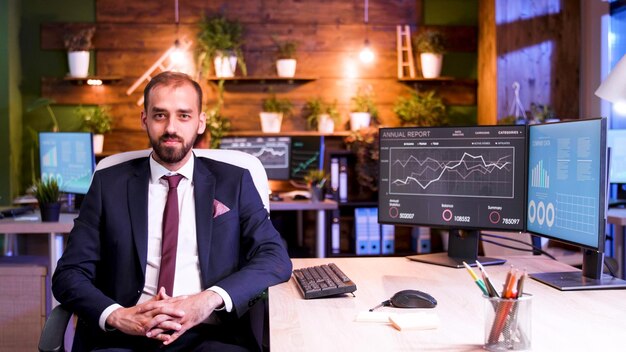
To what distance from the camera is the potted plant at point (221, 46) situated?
21.0ft

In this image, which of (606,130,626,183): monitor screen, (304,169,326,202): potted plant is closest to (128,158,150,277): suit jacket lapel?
(304,169,326,202): potted plant

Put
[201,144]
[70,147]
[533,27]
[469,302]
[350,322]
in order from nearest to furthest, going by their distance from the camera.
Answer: [350,322] → [469,302] → [70,147] → [201,144] → [533,27]

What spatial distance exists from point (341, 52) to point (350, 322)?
16.8 feet

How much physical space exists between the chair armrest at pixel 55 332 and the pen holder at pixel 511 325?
43.7 inches

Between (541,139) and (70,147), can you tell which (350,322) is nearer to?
(541,139)

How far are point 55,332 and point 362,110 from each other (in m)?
4.81

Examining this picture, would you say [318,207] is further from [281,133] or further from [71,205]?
[281,133]

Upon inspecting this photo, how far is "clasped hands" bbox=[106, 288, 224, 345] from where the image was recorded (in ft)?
6.48

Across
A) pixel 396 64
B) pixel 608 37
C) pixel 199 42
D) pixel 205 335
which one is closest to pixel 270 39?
pixel 199 42

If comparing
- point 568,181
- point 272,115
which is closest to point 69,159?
point 272,115

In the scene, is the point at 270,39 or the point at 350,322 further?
the point at 270,39

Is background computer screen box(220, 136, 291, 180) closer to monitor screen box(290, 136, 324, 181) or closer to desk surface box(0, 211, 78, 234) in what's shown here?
monitor screen box(290, 136, 324, 181)

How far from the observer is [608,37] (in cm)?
602

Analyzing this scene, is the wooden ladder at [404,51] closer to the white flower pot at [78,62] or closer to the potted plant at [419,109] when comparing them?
the potted plant at [419,109]
